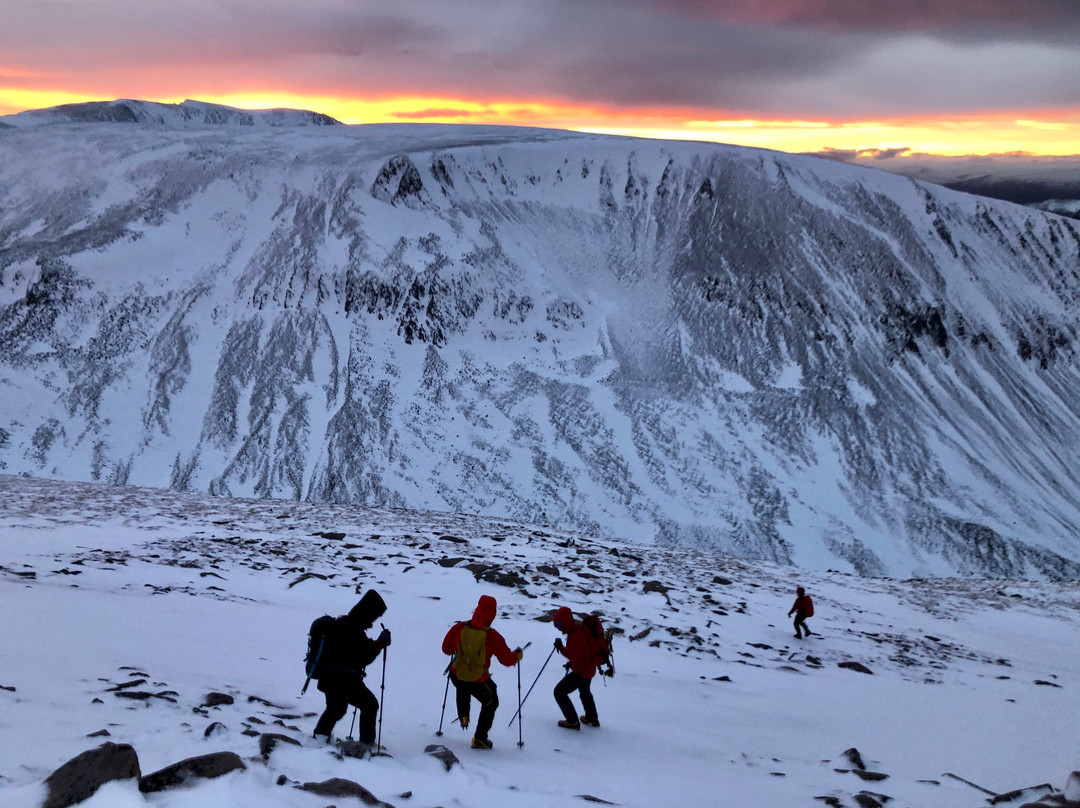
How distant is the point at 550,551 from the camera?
2533cm

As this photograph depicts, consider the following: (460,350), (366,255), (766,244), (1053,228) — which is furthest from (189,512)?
(1053,228)

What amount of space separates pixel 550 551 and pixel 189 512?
11.8 meters

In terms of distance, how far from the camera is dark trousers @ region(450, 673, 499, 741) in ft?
28.6

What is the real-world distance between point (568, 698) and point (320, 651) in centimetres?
339

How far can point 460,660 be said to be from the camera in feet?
29.1

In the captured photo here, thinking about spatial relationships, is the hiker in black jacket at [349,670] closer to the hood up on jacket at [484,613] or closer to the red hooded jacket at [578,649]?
the hood up on jacket at [484,613]

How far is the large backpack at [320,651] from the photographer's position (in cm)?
795

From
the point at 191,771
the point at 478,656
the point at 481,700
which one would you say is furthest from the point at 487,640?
the point at 191,771

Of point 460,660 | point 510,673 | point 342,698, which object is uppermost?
point 460,660

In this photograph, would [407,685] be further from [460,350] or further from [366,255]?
[366,255]

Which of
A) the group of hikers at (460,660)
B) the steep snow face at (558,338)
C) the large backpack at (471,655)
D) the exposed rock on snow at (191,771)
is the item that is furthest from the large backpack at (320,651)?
the steep snow face at (558,338)

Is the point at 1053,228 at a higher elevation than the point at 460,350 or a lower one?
higher

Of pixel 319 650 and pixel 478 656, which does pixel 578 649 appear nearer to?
pixel 478 656

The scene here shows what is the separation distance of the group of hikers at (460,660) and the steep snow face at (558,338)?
43.7 m
